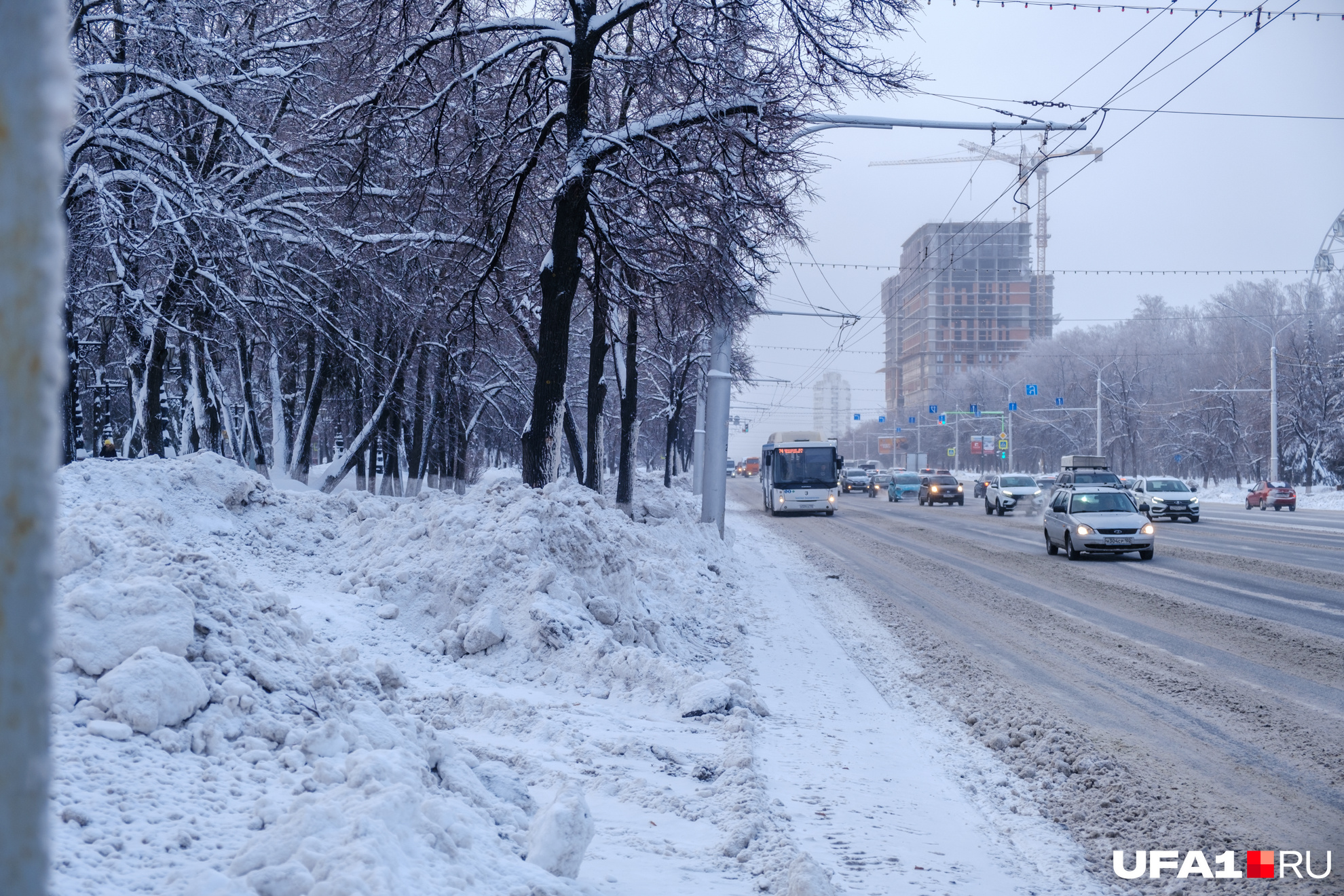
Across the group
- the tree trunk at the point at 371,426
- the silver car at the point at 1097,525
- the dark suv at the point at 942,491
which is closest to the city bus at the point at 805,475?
the dark suv at the point at 942,491

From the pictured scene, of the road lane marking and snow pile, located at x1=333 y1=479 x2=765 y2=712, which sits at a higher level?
snow pile, located at x1=333 y1=479 x2=765 y2=712

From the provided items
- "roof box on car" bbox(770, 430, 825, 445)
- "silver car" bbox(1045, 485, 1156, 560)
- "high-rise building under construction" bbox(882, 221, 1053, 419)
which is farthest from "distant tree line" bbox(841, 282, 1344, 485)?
"silver car" bbox(1045, 485, 1156, 560)

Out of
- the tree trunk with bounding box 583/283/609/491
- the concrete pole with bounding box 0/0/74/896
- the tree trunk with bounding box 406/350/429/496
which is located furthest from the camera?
the tree trunk with bounding box 406/350/429/496

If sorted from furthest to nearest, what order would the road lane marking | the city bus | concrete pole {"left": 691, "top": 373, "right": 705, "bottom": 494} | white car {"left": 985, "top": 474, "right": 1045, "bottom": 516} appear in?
concrete pole {"left": 691, "top": 373, "right": 705, "bottom": 494} → the city bus → white car {"left": 985, "top": 474, "right": 1045, "bottom": 516} → the road lane marking

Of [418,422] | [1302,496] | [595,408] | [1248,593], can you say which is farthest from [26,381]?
[1302,496]

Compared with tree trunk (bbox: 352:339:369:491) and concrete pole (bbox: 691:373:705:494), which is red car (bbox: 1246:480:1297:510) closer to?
concrete pole (bbox: 691:373:705:494)

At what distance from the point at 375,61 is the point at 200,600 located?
10.2 metres

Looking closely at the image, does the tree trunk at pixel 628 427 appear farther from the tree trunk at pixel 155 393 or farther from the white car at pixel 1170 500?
the white car at pixel 1170 500

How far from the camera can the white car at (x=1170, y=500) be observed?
3494 centimetres

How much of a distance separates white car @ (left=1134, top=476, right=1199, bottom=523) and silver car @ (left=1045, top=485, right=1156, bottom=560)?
1380 centimetres

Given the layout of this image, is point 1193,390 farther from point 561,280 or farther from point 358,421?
point 561,280

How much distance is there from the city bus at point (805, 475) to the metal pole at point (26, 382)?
39953 millimetres

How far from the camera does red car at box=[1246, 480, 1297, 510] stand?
45719 mm

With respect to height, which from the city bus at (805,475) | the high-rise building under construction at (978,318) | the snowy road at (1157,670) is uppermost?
the high-rise building under construction at (978,318)
